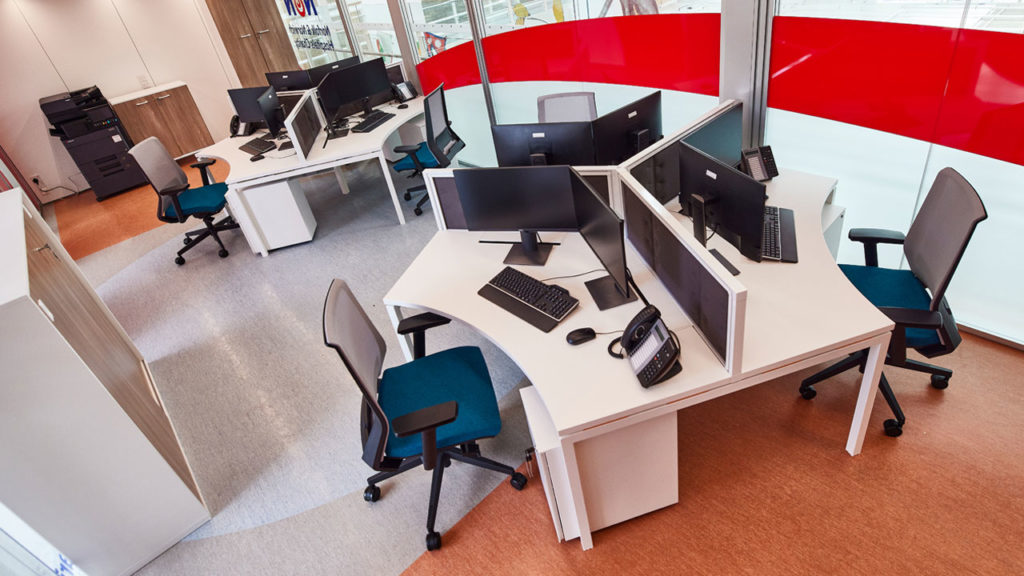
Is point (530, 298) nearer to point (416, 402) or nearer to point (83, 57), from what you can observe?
point (416, 402)

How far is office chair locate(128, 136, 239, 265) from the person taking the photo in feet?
14.6

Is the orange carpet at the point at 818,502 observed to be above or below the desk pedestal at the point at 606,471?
below

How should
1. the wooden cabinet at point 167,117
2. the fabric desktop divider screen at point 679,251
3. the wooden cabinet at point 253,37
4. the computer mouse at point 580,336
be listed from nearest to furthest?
the fabric desktop divider screen at point 679,251
the computer mouse at point 580,336
the wooden cabinet at point 167,117
the wooden cabinet at point 253,37

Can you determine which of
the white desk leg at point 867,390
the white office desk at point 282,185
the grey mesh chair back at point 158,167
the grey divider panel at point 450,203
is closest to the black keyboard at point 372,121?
the white office desk at point 282,185

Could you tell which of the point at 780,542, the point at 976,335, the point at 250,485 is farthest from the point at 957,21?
the point at 250,485

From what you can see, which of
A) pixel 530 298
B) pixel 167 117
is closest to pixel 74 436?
pixel 530 298

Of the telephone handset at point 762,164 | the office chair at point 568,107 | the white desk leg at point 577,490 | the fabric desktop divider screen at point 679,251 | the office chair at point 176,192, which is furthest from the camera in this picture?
the office chair at point 176,192

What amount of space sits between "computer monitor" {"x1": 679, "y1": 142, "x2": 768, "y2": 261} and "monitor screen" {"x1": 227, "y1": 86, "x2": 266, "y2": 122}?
13.5 feet

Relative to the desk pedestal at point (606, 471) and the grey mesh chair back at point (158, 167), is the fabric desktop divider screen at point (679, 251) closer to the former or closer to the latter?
the desk pedestal at point (606, 471)

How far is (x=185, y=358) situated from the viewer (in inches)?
148

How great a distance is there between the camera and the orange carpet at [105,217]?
18.6 feet

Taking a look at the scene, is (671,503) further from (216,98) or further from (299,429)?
(216,98)

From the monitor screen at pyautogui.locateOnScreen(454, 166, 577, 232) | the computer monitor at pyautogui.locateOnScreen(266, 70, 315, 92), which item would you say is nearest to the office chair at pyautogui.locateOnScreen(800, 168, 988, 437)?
the monitor screen at pyautogui.locateOnScreen(454, 166, 577, 232)

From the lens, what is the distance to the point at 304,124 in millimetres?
4645
